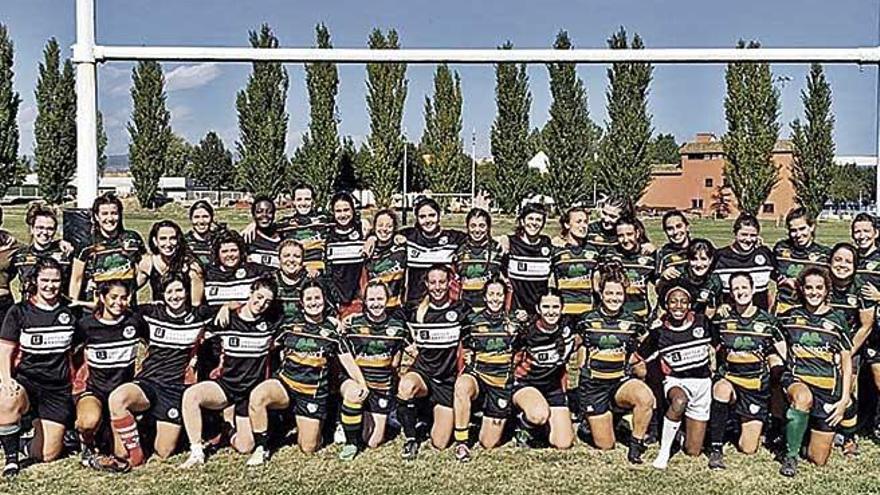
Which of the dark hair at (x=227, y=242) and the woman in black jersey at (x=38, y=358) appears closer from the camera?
the woman in black jersey at (x=38, y=358)

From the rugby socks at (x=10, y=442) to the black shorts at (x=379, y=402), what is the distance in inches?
70.9

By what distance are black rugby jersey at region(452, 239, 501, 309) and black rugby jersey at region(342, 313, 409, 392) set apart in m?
0.63

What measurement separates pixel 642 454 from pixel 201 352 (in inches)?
97.5

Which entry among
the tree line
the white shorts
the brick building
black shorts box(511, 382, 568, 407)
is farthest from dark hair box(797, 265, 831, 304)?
the brick building

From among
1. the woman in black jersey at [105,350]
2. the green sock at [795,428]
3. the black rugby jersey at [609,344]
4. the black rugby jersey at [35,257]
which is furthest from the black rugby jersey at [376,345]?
the green sock at [795,428]

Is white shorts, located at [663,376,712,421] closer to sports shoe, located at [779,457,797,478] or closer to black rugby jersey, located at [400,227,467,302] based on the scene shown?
sports shoe, located at [779,457,797,478]

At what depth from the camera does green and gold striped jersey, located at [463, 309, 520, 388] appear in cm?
484

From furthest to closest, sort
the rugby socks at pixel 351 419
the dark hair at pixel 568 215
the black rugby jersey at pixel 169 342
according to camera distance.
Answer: the dark hair at pixel 568 215, the rugby socks at pixel 351 419, the black rugby jersey at pixel 169 342

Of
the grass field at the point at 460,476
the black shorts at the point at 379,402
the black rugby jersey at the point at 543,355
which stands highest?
the black rugby jersey at the point at 543,355

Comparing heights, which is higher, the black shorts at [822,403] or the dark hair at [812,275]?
the dark hair at [812,275]

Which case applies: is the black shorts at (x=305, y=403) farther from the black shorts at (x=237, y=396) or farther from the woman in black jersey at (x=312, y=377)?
the black shorts at (x=237, y=396)

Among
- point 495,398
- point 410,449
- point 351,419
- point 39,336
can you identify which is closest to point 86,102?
point 39,336

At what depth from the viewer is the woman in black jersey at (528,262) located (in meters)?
5.39

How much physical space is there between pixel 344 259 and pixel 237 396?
122cm
